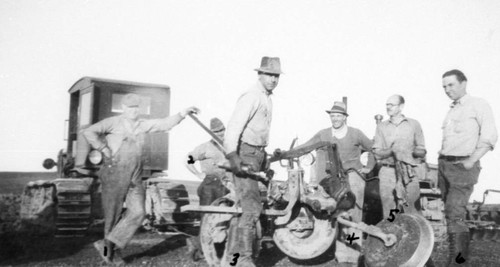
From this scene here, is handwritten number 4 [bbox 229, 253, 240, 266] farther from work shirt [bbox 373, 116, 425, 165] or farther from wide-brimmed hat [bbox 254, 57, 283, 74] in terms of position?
work shirt [bbox 373, 116, 425, 165]

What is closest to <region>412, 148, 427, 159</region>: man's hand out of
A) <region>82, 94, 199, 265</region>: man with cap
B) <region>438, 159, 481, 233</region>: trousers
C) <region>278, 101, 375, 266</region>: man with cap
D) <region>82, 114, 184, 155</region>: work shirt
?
<region>278, 101, 375, 266</region>: man with cap

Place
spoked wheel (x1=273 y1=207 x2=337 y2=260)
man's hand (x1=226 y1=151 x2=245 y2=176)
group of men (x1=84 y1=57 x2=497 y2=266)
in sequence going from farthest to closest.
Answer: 1. spoked wheel (x1=273 y1=207 x2=337 y2=260)
2. group of men (x1=84 y1=57 x2=497 y2=266)
3. man's hand (x1=226 y1=151 x2=245 y2=176)

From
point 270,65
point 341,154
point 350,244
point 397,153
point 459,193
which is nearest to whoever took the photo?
point 270,65

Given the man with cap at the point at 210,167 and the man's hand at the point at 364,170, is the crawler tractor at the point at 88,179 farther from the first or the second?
the man's hand at the point at 364,170

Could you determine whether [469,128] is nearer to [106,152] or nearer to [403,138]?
[403,138]

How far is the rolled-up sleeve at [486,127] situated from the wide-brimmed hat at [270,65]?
240 centimetres

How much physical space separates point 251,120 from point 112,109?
5.61 meters

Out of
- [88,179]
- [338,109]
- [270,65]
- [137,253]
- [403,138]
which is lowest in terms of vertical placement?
[137,253]

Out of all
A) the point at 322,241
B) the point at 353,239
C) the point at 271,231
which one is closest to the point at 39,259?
the point at 271,231

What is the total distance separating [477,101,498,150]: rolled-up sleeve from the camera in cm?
524

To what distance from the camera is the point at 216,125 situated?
26.8 feet

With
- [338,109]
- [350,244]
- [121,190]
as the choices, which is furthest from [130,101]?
[350,244]

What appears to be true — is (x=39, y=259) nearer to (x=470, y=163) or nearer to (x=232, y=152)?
(x=232, y=152)

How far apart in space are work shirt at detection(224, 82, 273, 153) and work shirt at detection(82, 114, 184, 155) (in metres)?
1.47
